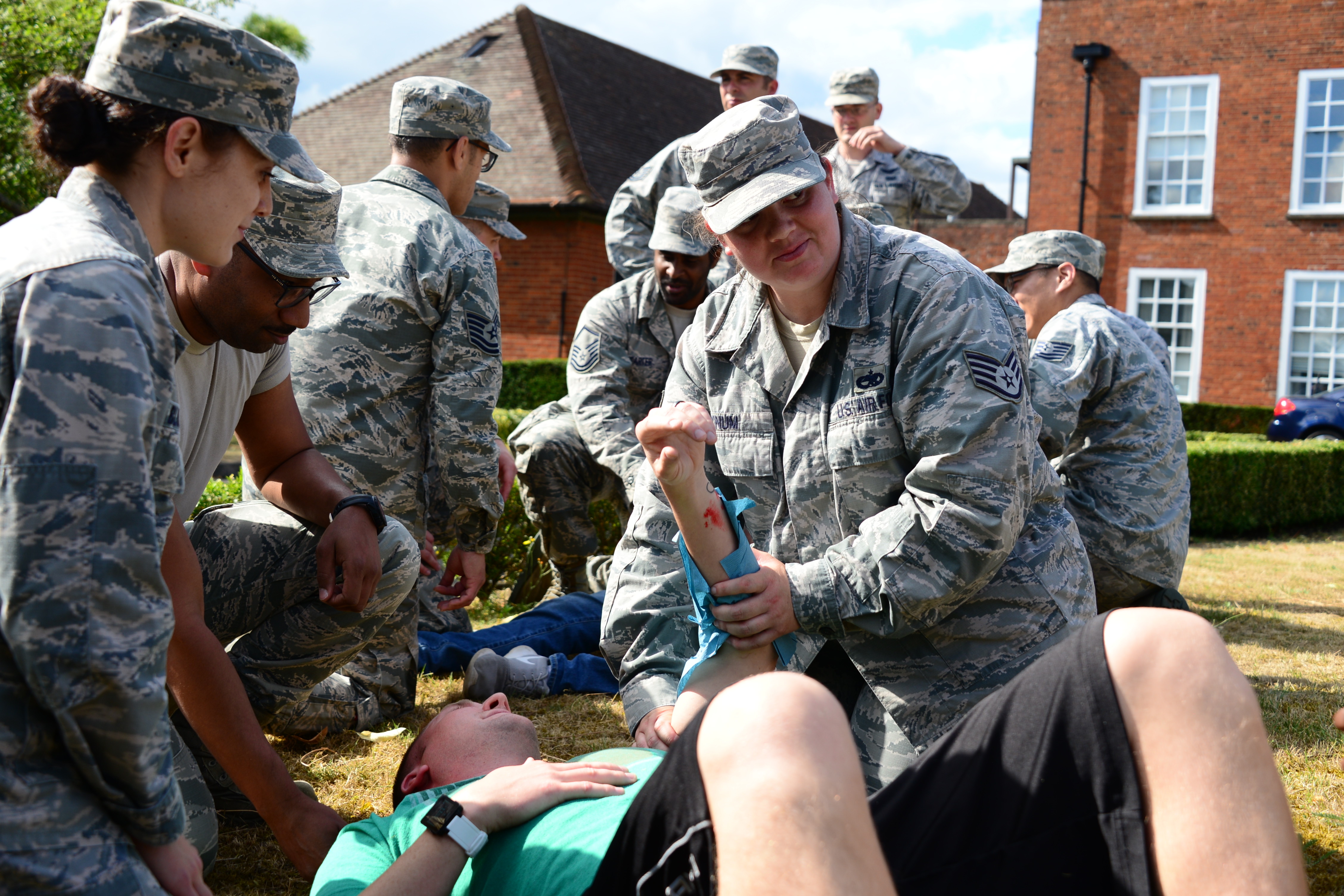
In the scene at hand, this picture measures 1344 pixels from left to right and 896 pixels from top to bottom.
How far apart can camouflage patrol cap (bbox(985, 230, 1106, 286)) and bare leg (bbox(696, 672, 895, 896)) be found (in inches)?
156

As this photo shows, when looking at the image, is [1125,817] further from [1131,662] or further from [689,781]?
[689,781]

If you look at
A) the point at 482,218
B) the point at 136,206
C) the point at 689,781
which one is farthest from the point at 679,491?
the point at 482,218

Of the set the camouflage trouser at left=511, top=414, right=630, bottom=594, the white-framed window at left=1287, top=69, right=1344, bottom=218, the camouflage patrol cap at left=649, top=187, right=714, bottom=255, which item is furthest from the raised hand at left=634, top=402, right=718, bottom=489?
the white-framed window at left=1287, top=69, right=1344, bottom=218

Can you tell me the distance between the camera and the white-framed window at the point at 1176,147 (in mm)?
18516

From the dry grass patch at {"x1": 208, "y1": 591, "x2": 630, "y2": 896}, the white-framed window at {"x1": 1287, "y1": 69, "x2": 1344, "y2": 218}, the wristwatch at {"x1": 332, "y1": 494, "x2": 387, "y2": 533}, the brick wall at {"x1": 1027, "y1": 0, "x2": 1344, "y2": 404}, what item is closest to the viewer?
the dry grass patch at {"x1": 208, "y1": 591, "x2": 630, "y2": 896}

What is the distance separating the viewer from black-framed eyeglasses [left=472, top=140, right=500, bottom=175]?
15.0 ft

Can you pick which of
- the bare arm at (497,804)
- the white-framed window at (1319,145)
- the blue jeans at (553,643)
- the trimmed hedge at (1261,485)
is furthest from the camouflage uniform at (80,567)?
the white-framed window at (1319,145)

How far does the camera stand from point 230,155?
188cm

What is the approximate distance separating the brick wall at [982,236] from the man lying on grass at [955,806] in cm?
2000

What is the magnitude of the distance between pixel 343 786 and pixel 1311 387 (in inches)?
751

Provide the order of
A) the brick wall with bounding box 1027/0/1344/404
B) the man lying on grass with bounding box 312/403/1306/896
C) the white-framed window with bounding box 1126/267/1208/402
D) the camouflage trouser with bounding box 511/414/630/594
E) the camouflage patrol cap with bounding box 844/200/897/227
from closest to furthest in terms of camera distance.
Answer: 1. the man lying on grass with bounding box 312/403/1306/896
2. the camouflage trouser with bounding box 511/414/630/594
3. the camouflage patrol cap with bounding box 844/200/897/227
4. the brick wall with bounding box 1027/0/1344/404
5. the white-framed window with bounding box 1126/267/1208/402

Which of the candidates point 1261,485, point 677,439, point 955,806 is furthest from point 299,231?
point 1261,485

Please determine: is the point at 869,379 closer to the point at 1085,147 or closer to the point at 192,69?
the point at 192,69

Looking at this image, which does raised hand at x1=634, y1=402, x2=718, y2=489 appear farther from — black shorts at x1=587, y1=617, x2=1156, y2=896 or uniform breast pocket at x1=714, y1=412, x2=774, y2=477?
black shorts at x1=587, y1=617, x2=1156, y2=896
